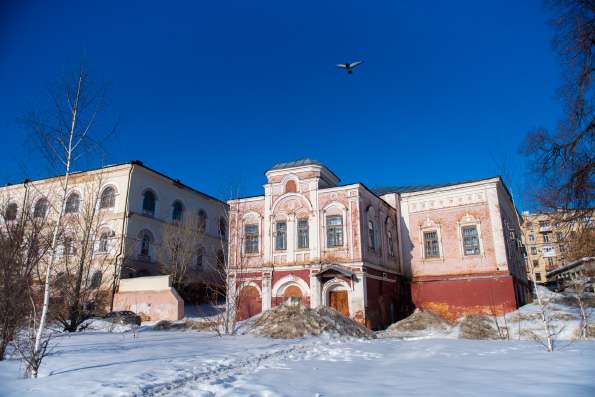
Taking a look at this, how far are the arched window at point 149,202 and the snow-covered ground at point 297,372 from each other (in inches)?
687

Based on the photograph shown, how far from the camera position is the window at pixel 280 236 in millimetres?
22797

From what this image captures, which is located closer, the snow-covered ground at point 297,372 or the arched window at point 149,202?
the snow-covered ground at point 297,372

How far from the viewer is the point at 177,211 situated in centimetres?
3123

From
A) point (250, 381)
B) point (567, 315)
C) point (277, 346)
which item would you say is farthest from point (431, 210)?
point (250, 381)

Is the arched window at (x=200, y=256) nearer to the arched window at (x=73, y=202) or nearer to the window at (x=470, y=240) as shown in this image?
the arched window at (x=73, y=202)

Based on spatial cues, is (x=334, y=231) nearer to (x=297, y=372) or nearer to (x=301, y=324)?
(x=301, y=324)

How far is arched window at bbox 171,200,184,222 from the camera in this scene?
30656 mm

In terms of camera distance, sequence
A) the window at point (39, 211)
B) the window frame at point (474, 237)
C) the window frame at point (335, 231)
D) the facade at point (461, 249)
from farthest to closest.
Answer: the window frame at point (474, 237) < the facade at point (461, 249) < the window frame at point (335, 231) < the window at point (39, 211)

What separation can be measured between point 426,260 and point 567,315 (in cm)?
810

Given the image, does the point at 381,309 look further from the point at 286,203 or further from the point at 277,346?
the point at 277,346

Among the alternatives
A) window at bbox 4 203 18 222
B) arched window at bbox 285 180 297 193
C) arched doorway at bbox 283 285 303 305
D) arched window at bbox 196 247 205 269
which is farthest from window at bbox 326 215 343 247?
window at bbox 4 203 18 222

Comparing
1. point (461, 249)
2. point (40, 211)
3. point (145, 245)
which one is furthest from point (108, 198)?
point (461, 249)

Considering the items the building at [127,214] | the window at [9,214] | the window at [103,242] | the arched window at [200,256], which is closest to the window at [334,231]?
the building at [127,214]

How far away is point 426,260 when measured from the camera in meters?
25.0
